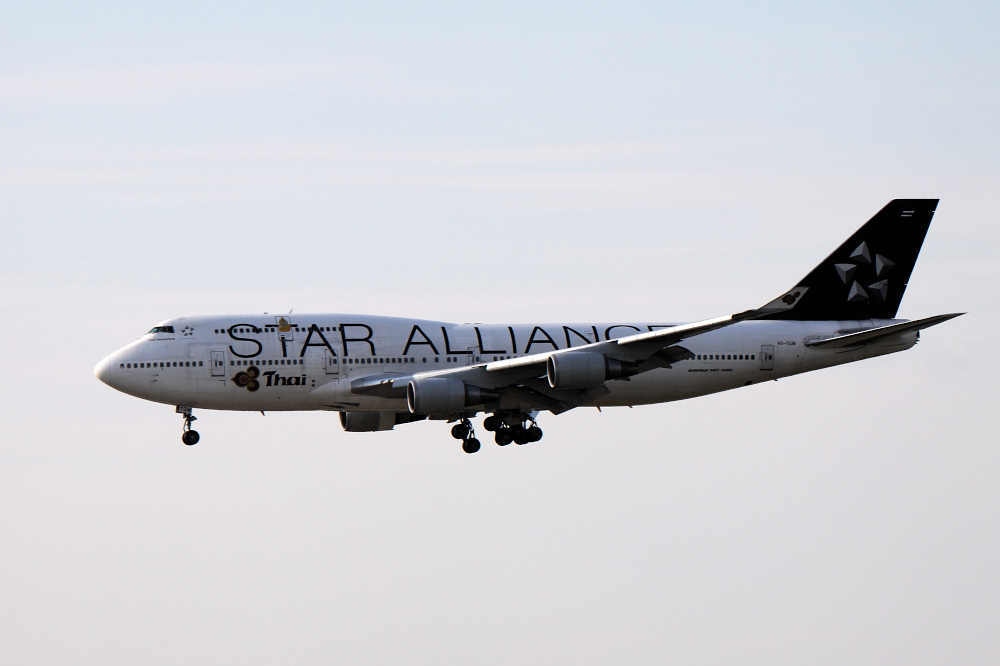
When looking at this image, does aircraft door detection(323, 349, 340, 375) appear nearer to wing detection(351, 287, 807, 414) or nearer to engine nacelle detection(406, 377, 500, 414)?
wing detection(351, 287, 807, 414)

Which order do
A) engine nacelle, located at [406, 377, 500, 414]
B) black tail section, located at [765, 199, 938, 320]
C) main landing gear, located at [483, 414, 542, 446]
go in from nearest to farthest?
engine nacelle, located at [406, 377, 500, 414] < main landing gear, located at [483, 414, 542, 446] < black tail section, located at [765, 199, 938, 320]

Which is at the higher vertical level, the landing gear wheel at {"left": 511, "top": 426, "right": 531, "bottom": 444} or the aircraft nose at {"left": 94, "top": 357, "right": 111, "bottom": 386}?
the aircraft nose at {"left": 94, "top": 357, "right": 111, "bottom": 386}

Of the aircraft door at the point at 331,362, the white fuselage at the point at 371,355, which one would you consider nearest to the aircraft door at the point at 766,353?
the white fuselage at the point at 371,355

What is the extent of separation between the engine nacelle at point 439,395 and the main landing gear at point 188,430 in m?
9.62

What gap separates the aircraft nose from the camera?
5012 cm

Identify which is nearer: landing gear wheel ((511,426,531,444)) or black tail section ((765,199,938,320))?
landing gear wheel ((511,426,531,444))

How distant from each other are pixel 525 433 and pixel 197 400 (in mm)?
13657

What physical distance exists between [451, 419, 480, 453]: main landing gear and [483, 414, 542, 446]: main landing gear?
0.78 m

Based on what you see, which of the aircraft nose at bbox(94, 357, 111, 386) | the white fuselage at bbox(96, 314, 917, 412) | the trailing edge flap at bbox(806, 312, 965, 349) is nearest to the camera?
the trailing edge flap at bbox(806, 312, 965, 349)

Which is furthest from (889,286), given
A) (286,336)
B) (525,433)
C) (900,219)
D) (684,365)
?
(286,336)

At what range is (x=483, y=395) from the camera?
48312 millimetres

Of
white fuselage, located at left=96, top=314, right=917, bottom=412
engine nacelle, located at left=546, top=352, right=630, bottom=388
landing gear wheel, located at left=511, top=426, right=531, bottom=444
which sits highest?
white fuselage, located at left=96, top=314, right=917, bottom=412

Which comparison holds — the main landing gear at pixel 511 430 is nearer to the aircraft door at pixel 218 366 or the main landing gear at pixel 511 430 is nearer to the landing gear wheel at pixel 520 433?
the landing gear wheel at pixel 520 433

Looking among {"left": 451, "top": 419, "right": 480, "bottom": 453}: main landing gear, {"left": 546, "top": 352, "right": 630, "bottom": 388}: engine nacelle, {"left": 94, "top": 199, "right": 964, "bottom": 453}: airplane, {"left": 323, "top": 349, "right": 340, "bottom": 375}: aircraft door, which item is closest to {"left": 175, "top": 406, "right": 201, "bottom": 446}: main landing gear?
{"left": 94, "top": 199, "right": 964, "bottom": 453}: airplane
